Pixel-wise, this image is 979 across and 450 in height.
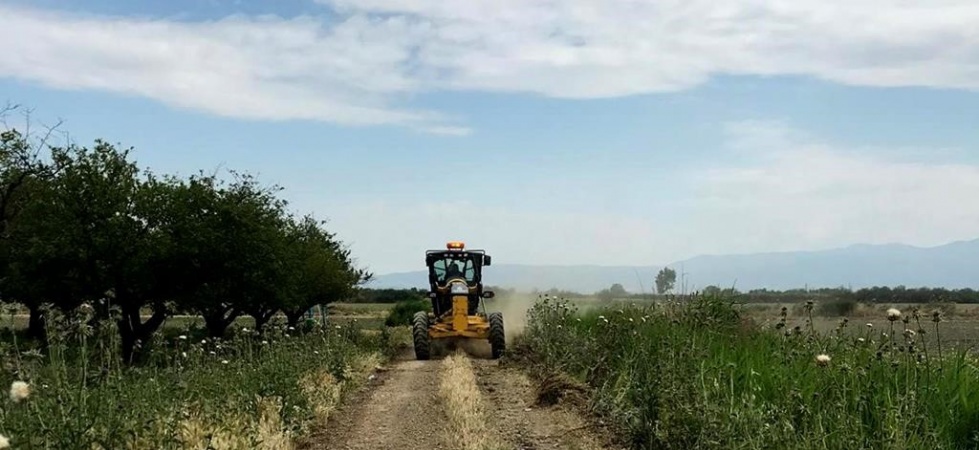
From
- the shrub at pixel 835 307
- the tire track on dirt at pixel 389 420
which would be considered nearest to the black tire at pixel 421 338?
the tire track on dirt at pixel 389 420

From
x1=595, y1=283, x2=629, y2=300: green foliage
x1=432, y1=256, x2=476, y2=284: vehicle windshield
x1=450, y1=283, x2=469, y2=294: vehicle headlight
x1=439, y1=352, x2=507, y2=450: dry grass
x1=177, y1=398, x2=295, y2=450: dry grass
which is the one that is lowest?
x1=439, y1=352, x2=507, y2=450: dry grass

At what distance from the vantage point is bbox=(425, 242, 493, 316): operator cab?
25172 mm

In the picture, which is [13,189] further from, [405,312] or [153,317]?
[405,312]

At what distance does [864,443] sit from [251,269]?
24.9 meters

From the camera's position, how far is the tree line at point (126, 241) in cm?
2503

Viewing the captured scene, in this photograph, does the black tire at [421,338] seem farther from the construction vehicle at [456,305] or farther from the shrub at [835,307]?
the shrub at [835,307]

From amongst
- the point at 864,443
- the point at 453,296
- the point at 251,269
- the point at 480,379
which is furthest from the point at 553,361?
the point at 251,269

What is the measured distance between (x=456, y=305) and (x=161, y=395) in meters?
15.1

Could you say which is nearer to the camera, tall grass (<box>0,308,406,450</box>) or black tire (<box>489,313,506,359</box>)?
tall grass (<box>0,308,406,450</box>)

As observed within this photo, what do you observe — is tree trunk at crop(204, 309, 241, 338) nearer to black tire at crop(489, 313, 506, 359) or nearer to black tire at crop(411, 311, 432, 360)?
black tire at crop(411, 311, 432, 360)

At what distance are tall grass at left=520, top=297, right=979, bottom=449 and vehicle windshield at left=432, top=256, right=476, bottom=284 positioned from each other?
43.1ft

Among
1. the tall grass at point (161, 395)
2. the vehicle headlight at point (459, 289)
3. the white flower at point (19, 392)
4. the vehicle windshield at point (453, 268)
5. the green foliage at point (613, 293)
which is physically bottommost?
the tall grass at point (161, 395)

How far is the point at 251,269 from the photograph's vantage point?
29.5m

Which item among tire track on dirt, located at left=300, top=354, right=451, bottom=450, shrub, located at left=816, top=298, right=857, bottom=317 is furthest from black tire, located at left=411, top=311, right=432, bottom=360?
shrub, located at left=816, top=298, right=857, bottom=317
